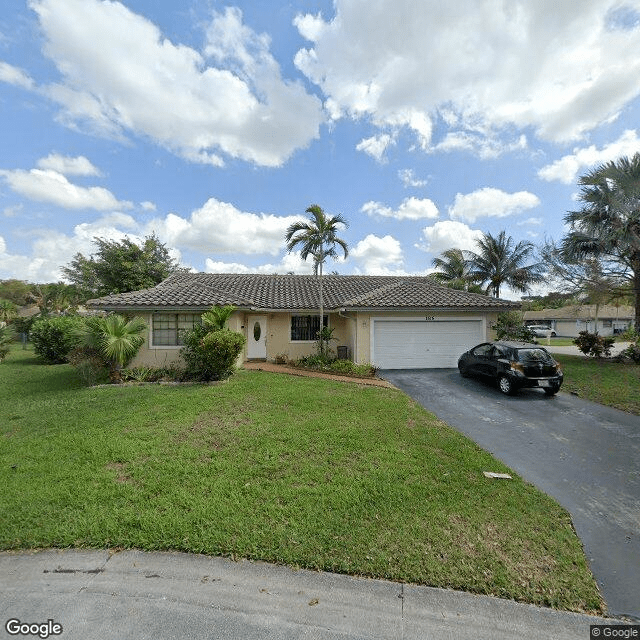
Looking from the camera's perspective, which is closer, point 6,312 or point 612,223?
point 612,223

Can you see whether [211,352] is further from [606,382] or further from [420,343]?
[606,382]

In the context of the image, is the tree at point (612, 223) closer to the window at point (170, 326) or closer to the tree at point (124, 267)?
the window at point (170, 326)

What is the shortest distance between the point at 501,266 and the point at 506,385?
20372 mm

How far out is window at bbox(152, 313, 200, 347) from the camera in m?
12.7

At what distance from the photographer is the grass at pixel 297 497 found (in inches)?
130

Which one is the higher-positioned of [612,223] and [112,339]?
[612,223]

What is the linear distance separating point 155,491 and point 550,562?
469 centimetres

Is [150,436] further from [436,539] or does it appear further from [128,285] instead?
[128,285]

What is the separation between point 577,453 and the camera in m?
6.03

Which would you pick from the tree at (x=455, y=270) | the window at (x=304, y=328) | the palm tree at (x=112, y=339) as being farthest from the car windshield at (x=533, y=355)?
the tree at (x=455, y=270)

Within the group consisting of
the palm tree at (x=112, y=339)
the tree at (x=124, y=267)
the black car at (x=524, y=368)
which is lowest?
the black car at (x=524, y=368)

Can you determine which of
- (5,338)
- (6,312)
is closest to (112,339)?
(5,338)

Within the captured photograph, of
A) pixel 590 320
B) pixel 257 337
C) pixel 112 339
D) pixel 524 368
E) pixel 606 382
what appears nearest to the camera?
pixel 524 368

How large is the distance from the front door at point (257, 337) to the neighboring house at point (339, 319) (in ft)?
0.16
